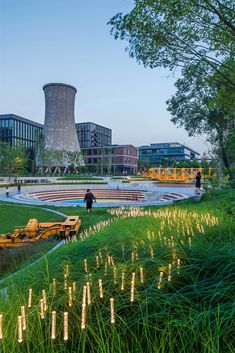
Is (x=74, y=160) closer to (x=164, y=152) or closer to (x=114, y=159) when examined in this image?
(x=114, y=159)

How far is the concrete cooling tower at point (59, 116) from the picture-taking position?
7394 centimetres

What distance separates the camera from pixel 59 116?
75062 mm

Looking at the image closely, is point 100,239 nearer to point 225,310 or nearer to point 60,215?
point 225,310

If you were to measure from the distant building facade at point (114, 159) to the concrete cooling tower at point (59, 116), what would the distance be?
1493cm

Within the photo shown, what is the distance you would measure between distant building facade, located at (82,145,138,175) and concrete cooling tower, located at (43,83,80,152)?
1493cm

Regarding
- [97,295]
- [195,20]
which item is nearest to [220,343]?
[97,295]

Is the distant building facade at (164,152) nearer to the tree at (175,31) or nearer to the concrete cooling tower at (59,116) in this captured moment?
the concrete cooling tower at (59,116)

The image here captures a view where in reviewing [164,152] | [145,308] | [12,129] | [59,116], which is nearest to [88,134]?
[12,129]

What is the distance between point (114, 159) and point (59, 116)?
2870cm

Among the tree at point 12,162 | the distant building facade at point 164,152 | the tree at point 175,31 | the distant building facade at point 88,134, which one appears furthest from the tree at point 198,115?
the distant building facade at point 164,152

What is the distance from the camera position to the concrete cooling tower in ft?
243

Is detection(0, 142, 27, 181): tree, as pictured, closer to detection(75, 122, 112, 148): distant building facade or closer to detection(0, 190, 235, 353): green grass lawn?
detection(0, 190, 235, 353): green grass lawn

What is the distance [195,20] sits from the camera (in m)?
5.69

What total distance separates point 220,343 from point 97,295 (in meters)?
1.18
